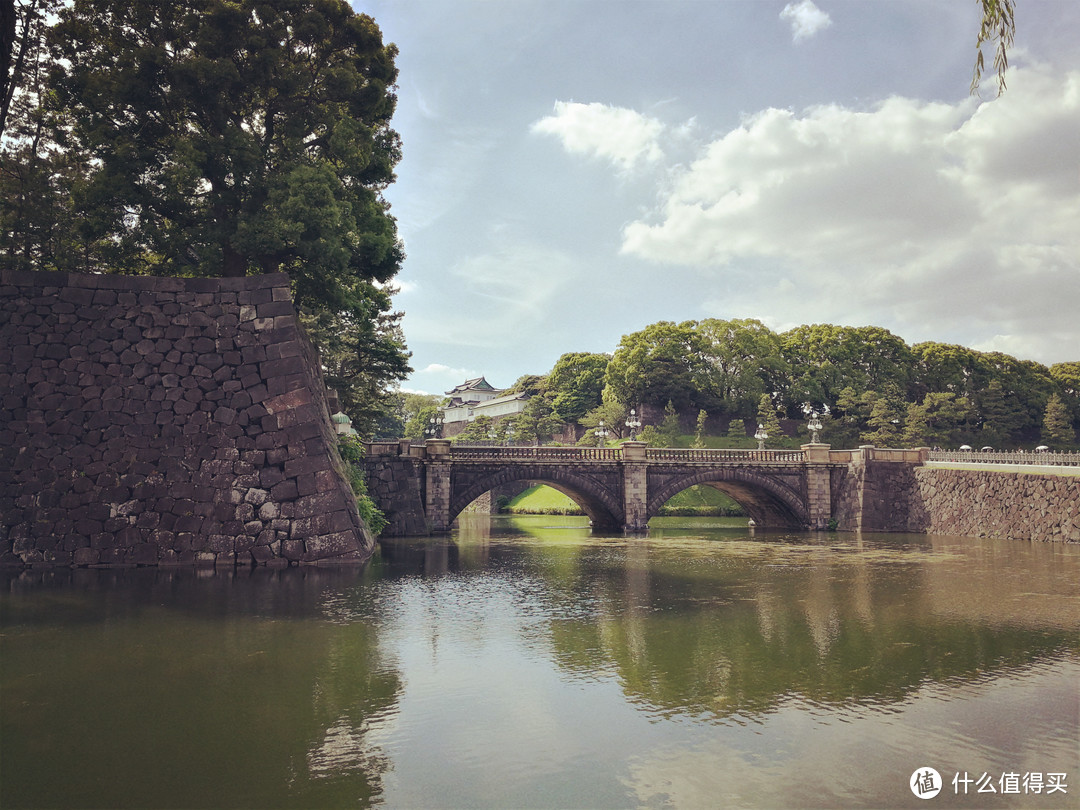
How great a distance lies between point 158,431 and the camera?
72.4 ft

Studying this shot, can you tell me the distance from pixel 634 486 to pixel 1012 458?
20.7m

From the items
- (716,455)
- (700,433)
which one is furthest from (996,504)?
(700,433)

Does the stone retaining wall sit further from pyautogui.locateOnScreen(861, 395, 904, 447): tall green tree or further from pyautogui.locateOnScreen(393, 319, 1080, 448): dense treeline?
pyautogui.locateOnScreen(393, 319, 1080, 448): dense treeline

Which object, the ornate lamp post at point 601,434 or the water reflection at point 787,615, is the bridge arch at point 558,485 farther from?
the ornate lamp post at point 601,434

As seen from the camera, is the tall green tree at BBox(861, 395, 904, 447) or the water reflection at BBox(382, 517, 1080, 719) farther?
the tall green tree at BBox(861, 395, 904, 447)

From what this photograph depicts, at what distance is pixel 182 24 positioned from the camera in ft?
76.8

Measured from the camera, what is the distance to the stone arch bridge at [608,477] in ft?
120

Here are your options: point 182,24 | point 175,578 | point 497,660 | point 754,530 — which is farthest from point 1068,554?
point 182,24

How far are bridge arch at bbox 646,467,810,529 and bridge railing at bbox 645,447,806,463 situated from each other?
881 mm

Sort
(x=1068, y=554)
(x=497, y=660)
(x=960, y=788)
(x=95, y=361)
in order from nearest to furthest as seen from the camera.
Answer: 1. (x=960, y=788)
2. (x=497, y=660)
3. (x=95, y=361)
4. (x=1068, y=554)

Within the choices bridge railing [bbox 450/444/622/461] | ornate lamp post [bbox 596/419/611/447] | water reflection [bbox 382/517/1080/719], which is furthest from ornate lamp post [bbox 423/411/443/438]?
water reflection [bbox 382/517/1080/719]

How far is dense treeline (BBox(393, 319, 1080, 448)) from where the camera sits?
73812mm

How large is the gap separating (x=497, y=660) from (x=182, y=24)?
22.9m

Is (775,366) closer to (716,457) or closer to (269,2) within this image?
(716,457)
